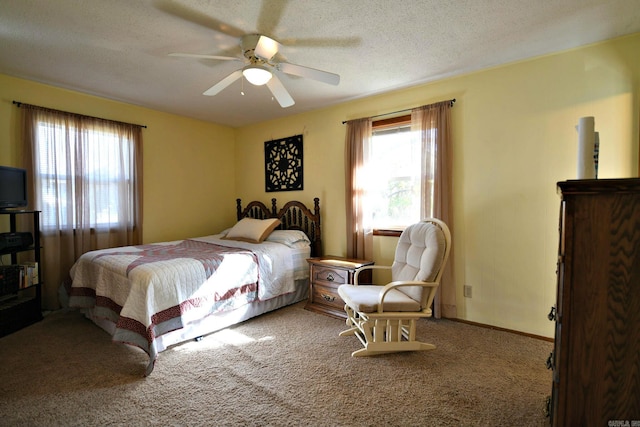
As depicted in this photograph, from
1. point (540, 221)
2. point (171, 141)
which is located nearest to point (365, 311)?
point (540, 221)

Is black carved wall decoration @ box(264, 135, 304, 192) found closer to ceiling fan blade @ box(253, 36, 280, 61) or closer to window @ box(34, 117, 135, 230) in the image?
window @ box(34, 117, 135, 230)

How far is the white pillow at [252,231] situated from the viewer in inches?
150

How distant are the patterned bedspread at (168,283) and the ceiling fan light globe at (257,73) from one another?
1.65 metres

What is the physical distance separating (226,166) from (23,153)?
2498 mm

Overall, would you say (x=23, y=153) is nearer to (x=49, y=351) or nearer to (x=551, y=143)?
(x=49, y=351)

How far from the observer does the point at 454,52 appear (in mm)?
2562

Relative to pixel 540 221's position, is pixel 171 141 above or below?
above

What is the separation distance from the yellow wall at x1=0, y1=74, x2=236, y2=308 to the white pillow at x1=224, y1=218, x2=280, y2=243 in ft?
3.19

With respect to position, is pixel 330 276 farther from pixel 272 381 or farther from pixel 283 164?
pixel 283 164

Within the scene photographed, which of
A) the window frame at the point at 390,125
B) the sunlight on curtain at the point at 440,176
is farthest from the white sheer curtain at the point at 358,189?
the sunlight on curtain at the point at 440,176

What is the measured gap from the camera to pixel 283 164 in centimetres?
449

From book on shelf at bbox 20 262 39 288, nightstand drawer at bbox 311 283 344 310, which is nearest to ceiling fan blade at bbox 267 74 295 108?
nightstand drawer at bbox 311 283 344 310

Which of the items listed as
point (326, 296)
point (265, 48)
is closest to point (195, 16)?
point (265, 48)

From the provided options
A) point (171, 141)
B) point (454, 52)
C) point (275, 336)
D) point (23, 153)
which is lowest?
point (275, 336)
